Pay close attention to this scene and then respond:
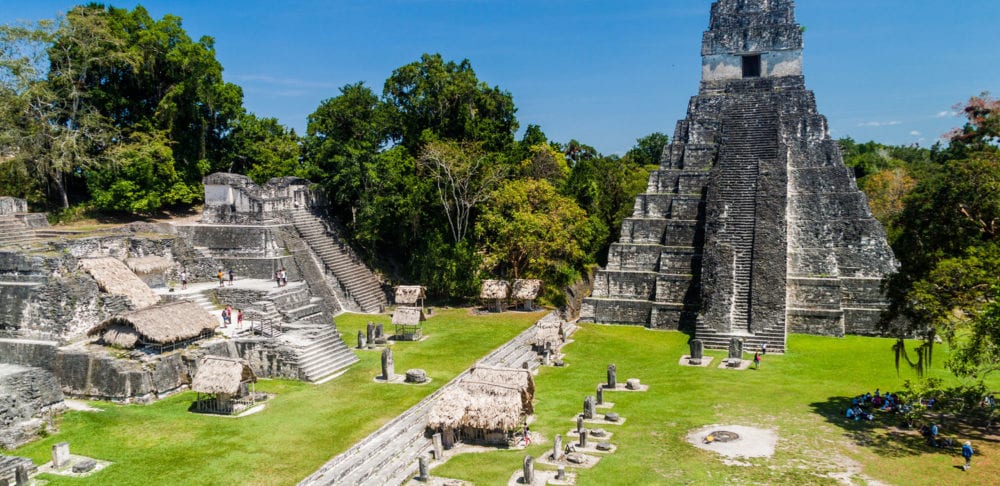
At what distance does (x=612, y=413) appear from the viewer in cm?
1900

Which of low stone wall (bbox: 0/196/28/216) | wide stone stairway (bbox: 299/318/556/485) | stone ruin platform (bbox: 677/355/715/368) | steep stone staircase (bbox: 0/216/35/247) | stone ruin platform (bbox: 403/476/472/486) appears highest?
low stone wall (bbox: 0/196/28/216)

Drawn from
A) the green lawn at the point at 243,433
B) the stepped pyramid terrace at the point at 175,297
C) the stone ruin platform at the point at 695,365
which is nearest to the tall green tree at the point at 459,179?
the stepped pyramid terrace at the point at 175,297

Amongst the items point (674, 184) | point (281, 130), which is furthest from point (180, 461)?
point (281, 130)

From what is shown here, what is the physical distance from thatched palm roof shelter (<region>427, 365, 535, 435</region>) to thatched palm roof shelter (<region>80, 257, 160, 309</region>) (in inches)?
466

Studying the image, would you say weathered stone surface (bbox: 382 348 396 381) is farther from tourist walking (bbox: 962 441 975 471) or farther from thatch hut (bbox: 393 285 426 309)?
tourist walking (bbox: 962 441 975 471)

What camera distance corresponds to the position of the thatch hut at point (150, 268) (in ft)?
87.9

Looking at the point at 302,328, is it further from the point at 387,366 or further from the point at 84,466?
the point at 84,466

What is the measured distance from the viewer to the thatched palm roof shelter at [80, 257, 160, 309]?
2303 cm

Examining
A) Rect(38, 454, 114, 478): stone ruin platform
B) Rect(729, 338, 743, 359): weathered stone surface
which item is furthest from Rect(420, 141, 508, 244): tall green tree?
Rect(38, 454, 114, 478): stone ruin platform

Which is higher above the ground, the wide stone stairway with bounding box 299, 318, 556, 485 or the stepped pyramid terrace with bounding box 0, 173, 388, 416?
the stepped pyramid terrace with bounding box 0, 173, 388, 416

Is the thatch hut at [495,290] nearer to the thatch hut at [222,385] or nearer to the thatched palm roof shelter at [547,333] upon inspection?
the thatched palm roof shelter at [547,333]

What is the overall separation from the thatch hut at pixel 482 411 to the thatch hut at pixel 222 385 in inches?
211

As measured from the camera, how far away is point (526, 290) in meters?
31.2

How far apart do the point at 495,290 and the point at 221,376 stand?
14604 millimetres
